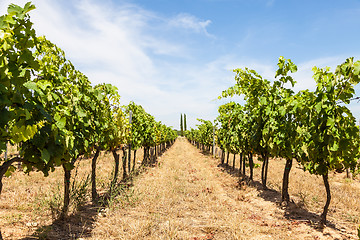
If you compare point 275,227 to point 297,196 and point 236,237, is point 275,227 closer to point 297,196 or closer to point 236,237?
point 236,237

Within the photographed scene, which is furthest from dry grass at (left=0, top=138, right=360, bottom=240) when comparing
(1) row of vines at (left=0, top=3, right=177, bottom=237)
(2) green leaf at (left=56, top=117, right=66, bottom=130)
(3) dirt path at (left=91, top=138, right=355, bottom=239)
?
(2) green leaf at (left=56, top=117, right=66, bottom=130)

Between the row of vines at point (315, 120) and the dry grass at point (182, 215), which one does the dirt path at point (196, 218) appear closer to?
the dry grass at point (182, 215)

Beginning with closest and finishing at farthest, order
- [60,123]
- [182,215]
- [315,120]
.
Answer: [60,123] → [315,120] → [182,215]

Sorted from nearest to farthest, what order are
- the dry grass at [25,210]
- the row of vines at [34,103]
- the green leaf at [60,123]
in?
the row of vines at [34,103], the green leaf at [60,123], the dry grass at [25,210]

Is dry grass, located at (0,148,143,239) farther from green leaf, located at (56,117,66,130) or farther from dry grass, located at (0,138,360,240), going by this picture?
green leaf, located at (56,117,66,130)

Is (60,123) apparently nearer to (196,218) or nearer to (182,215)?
(182,215)

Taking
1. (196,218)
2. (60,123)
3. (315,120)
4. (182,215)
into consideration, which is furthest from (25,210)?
(315,120)

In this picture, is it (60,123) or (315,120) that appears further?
Answer: (315,120)

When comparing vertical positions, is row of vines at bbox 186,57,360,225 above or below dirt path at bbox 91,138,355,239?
above

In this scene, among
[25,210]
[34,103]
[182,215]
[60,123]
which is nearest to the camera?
[34,103]

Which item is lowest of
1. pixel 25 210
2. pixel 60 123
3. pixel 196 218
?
pixel 196 218

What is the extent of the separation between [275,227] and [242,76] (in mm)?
4216

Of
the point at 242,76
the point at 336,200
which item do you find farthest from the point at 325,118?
the point at 336,200

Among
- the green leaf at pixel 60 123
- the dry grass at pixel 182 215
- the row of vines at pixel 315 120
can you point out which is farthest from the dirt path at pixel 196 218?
the green leaf at pixel 60 123
